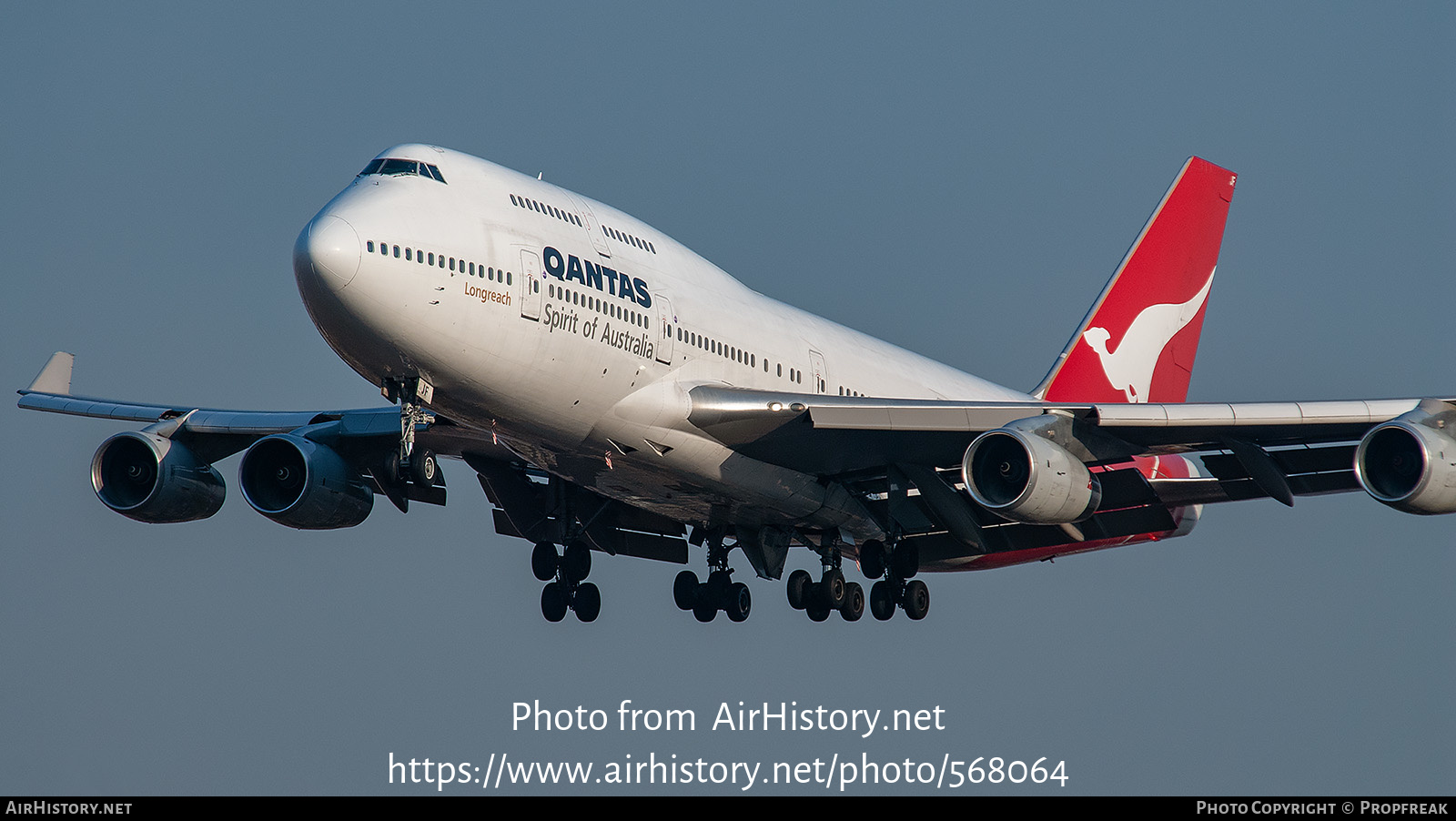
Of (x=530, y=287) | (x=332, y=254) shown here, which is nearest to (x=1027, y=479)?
(x=530, y=287)

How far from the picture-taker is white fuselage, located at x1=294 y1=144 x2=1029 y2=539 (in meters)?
23.0

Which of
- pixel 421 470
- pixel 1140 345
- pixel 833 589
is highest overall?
pixel 1140 345

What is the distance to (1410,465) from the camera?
82.0 ft

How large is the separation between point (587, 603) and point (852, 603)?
219 inches

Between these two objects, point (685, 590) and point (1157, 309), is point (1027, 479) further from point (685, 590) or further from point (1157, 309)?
point (1157, 309)

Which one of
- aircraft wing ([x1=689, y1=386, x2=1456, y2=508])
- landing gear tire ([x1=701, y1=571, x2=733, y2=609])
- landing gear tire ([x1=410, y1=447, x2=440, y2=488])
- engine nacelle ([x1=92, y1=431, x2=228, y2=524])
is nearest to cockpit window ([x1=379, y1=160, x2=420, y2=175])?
landing gear tire ([x1=410, y1=447, x2=440, y2=488])

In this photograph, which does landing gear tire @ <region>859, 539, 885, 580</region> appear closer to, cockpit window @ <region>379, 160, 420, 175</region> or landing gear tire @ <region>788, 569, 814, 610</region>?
landing gear tire @ <region>788, 569, 814, 610</region>

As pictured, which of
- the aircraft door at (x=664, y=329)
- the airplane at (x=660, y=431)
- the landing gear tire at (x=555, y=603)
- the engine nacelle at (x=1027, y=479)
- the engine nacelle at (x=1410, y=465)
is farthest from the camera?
the landing gear tire at (x=555, y=603)

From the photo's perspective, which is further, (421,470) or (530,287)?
(421,470)

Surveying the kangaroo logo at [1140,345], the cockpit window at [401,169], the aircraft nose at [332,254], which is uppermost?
the kangaroo logo at [1140,345]

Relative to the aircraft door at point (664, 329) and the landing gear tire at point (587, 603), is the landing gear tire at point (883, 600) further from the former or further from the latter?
the aircraft door at point (664, 329)

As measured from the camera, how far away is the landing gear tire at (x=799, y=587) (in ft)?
105

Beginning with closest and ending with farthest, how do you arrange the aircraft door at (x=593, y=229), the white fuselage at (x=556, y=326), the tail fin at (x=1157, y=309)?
the white fuselage at (x=556, y=326) < the aircraft door at (x=593, y=229) < the tail fin at (x=1157, y=309)

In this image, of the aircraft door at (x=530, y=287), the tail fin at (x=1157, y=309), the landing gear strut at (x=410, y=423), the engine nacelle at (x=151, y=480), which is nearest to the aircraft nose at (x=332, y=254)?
the landing gear strut at (x=410, y=423)
